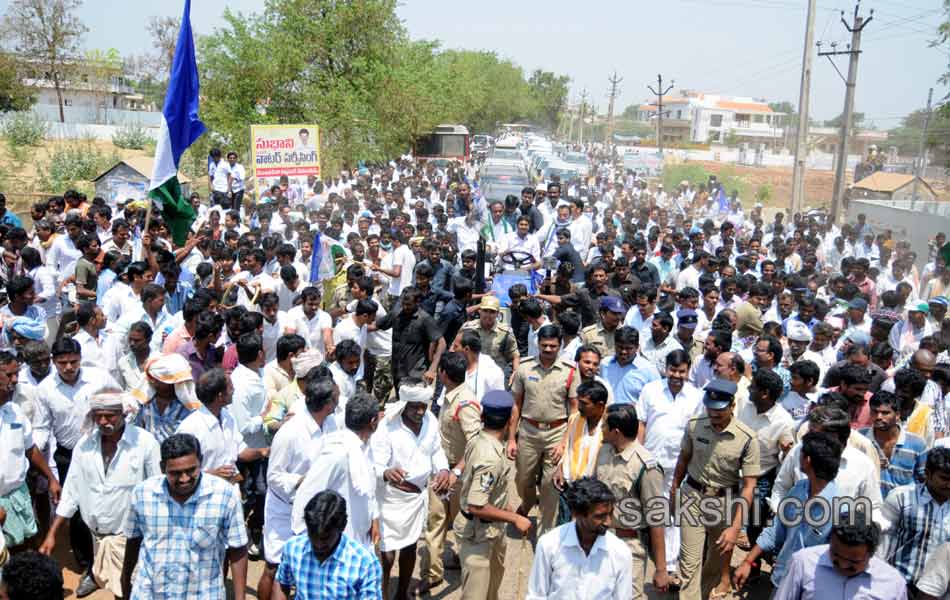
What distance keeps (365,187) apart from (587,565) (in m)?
15.9

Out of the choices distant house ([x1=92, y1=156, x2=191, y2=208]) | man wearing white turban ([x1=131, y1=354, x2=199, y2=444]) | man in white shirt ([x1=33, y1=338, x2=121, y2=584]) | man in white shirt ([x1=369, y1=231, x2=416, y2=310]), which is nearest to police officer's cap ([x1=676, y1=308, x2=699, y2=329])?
man in white shirt ([x1=369, y1=231, x2=416, y2=310])

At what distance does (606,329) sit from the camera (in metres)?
6.70

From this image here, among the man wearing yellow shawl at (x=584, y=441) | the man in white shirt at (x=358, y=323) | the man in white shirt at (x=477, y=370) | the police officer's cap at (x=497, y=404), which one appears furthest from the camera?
the man in white shirt at (x=358, y=323)

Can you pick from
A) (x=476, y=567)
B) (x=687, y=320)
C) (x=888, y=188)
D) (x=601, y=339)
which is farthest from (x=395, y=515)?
(x=888, y=188)

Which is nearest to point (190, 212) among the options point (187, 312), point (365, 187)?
point (187, 312)

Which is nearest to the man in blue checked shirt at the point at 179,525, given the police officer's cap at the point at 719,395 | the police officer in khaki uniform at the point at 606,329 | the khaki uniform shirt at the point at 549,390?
the khaki uniform shirt at the point at 549,390

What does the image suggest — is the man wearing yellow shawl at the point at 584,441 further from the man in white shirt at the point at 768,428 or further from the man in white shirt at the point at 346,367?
the man in white shirt at the point at 346,367

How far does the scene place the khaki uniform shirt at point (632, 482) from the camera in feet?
13.8

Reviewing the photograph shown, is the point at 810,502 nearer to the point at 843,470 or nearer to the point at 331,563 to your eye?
the point at 843,470

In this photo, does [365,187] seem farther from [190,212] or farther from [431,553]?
[431,553]

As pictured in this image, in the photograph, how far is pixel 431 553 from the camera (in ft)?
17.1

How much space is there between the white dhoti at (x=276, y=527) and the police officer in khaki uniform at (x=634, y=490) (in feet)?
5.63

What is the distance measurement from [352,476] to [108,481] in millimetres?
1273

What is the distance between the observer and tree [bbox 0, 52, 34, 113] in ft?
124
